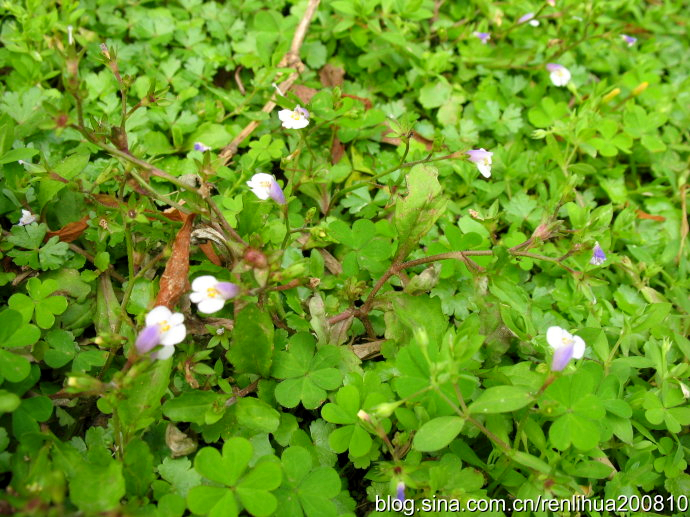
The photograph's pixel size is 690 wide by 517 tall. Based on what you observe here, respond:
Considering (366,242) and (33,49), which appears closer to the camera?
(366,242)

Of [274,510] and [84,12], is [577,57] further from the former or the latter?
[274,510]

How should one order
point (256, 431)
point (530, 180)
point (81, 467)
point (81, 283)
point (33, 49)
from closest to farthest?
point (81, 467)
point (256, 431)
point (81, 283)
point (33, 49)
point (530, 180)

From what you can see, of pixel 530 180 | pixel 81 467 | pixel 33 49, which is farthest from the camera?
pixel 530 180

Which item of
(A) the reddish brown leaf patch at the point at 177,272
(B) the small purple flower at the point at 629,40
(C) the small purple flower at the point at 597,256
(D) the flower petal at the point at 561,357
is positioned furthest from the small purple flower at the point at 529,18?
(A) the reddish brown leaf patch at the point at 177,272

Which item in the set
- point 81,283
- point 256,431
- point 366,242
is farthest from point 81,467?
point 366,242

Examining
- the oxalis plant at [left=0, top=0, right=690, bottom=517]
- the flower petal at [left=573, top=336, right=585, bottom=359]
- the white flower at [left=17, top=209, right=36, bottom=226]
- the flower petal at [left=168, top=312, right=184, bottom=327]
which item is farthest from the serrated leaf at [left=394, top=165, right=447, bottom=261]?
the white flower at [left=17, top=209, right=36, bottom=226]

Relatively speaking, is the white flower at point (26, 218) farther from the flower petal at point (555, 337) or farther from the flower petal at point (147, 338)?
the flower petal at point (555, 337)
